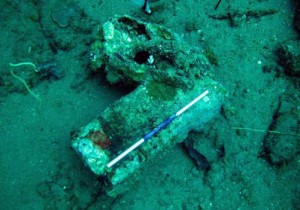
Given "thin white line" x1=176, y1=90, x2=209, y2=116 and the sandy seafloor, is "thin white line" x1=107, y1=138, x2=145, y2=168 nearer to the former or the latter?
the sandy seafloor

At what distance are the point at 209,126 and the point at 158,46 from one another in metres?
1.34

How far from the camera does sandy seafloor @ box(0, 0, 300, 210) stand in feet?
10.6

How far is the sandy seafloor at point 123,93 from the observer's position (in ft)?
10.6

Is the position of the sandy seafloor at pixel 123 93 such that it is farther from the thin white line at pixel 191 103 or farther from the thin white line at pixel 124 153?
the thin white line at pixel 191 103

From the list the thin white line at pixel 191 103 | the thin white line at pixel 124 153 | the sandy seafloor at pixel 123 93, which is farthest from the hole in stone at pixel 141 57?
the thin white line at pixel 124 153

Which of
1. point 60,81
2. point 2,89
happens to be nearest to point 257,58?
point 60,81

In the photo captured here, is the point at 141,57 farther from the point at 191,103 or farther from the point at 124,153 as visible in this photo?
the point at 124,153

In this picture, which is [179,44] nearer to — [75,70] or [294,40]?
[75,70]

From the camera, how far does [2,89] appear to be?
141 inches

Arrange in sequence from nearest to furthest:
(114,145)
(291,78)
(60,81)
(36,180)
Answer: (114,145) → (36,180) → (60,81) → (291,78)

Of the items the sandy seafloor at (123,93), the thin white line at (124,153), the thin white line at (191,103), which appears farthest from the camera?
the sandy seafloor at (123,93)

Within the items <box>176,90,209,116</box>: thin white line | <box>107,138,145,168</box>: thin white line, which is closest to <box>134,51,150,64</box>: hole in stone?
<box>176,90,209,116</box>: thin white line

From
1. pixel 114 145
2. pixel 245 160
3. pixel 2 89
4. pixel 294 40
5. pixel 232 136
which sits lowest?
pixel 245 160

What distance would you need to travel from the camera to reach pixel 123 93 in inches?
144
